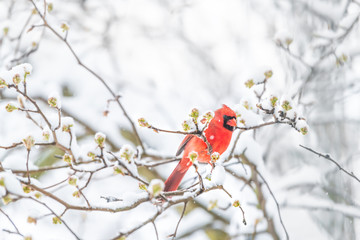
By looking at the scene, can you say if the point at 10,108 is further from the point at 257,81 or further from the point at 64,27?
the point at 257,81

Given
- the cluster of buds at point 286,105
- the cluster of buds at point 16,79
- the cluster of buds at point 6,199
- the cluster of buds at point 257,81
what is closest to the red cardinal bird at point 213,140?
the cluster of buds at point 257,81

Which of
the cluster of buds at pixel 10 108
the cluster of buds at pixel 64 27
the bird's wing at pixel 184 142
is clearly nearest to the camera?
the cluster of buds at pixel 10 108

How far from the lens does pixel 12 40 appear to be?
10.4 feet

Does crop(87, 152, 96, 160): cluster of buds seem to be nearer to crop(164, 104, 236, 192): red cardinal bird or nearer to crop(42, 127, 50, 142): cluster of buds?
crop(42, 127, 50, 142): cluster of buds

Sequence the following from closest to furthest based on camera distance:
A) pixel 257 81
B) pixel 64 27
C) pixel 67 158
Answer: pixel 67 158 → pixel 257 81 → pixel 64 27

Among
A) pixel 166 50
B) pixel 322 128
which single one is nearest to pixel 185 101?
pixel 166 50

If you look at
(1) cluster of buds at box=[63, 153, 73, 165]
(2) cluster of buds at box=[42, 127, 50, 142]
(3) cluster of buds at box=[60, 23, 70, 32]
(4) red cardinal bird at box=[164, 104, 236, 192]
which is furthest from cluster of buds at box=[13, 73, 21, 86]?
(4) red cardinal bird at box=[164, 104, 236, 192]

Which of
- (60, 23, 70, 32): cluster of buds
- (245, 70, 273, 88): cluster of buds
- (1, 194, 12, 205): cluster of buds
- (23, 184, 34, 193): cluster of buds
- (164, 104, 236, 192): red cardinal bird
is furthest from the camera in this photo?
(164, 104, 236, 192): red cardinal bird

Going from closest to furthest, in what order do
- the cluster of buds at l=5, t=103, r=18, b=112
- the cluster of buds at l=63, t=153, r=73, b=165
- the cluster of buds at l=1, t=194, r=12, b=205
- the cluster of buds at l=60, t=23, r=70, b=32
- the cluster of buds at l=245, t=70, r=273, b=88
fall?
1. the cluster of buds at l=1, t=194, r=12, b=205
2. the cluster of buds at l=63, t=153, r=73, b=165
3. the cluster of buds at l=5, t=103, r=18, b=112
4. the cluster of buds at l=245, t=70, r=273, b=88
5. the cluster of buds at l=60, t=23, r=70, b=32

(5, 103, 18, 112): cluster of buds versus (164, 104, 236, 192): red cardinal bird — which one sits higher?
(164, 104, 236, 192): red cardinal bird

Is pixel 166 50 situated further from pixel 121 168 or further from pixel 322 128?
pixel 121 168

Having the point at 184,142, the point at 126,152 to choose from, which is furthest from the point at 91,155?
the point at 184,142

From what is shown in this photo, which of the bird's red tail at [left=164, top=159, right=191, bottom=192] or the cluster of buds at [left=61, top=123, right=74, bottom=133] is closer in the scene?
the cluster of buds at [left=61, top=123, right=74, bottom=133]

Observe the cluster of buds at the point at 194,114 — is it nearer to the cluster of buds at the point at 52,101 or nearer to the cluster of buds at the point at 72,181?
the cluster of buds at the point at 72,181
